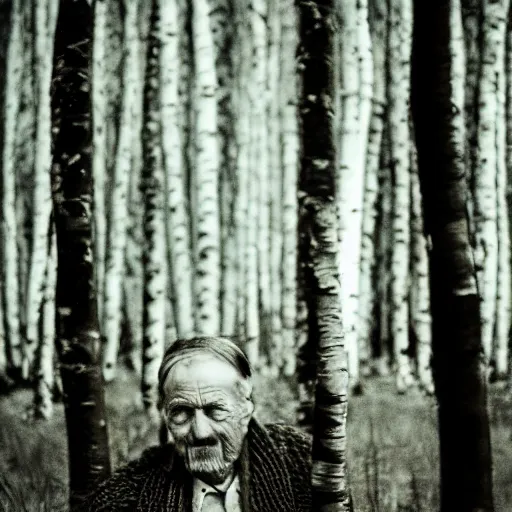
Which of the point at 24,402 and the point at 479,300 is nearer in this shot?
the point at 479,300

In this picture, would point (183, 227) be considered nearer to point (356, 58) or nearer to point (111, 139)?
point (111, 139)

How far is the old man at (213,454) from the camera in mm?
1847

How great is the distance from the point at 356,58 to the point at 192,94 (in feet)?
1.87

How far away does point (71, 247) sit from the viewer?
217cm

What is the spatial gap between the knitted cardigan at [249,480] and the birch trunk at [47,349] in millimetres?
435

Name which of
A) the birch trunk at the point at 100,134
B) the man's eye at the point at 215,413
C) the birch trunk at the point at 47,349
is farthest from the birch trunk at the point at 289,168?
the birch trunk at the point at 47,349

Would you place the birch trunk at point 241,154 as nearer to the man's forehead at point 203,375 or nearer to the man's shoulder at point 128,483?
the man's forehead at point 203,375

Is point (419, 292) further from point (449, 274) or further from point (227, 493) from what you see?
point (227, 493)

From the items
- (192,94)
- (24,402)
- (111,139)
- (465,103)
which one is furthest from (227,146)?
(24,402)

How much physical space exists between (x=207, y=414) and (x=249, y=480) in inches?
8.8

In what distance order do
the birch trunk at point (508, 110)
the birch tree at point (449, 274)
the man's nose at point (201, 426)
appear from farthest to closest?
A: the birch trunk at point (508, 110) → the birch tree at point (449, 274) → the man's nose at point (201, 426)

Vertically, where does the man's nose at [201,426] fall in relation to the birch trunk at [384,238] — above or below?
below

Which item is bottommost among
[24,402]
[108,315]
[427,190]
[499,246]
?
[24,402]

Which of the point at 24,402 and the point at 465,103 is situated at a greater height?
the point at 465,103
